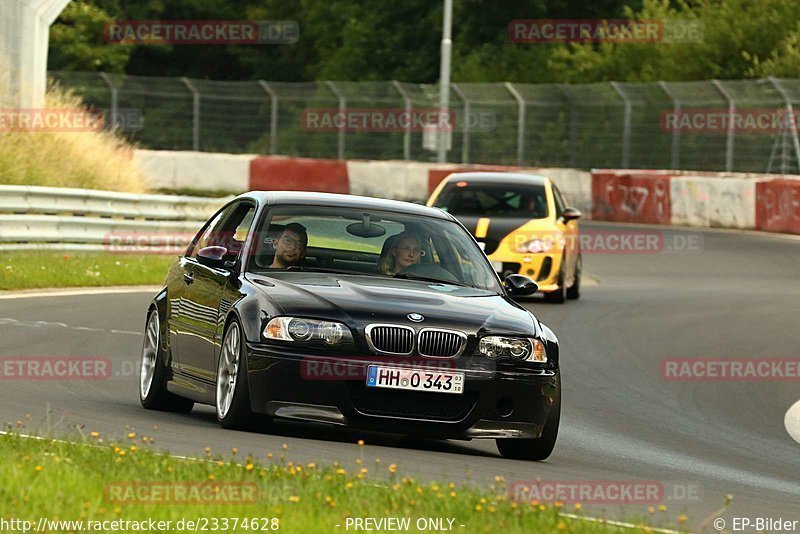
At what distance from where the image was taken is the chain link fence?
121 ft

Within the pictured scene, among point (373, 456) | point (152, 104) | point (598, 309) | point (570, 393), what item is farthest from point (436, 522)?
point (152, 104)

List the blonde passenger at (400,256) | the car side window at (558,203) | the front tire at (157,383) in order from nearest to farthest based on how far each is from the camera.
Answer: the blonde passenger at (400,256)
the front tire at (157,383)
the car side window at (558,203)

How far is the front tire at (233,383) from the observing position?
369 inches

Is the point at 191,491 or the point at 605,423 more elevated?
the point at 191,491

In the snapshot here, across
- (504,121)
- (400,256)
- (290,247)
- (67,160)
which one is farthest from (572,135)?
(290,247)

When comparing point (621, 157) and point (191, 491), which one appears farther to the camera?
point (621, 157)

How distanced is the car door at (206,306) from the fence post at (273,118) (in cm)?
3470

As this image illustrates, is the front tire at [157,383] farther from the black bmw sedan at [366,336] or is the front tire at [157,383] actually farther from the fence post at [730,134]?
the fence post at [730,134]

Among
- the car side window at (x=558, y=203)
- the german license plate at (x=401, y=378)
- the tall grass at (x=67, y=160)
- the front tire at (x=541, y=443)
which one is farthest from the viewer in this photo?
the tall grass at (x=67, y=160)

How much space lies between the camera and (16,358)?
13.2 m

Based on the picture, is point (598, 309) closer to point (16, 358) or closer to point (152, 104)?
point (16, 358)

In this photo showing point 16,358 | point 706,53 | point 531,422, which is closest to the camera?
point 531,422

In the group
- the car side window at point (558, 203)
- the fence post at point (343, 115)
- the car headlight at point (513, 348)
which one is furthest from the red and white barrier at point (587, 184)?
the car headlight at point (513, 348)

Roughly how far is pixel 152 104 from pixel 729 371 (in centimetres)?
3152
